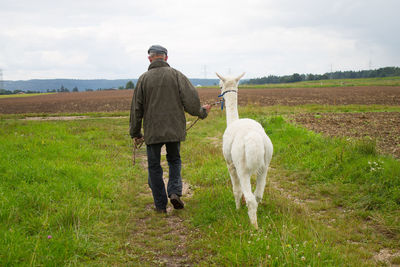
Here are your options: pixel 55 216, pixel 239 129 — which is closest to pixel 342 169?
pixel 239 129

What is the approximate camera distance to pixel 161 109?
4.62 metres

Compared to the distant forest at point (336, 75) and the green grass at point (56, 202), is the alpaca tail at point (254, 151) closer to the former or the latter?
the green grass at point (56, 202)

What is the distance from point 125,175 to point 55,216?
2.70 metres

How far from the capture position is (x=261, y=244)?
3.18m

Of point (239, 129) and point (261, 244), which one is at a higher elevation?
point (239, 129)

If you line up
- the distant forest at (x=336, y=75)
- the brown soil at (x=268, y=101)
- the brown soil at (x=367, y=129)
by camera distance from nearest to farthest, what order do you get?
the brown soil at (x=367, y=129) → the brown soil at (x=268, y=101) → the distant forest at (x=336, y=75)

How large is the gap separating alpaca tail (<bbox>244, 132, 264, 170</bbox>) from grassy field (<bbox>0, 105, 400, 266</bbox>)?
0.71 m

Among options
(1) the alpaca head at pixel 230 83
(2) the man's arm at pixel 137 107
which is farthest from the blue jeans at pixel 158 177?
(1) the alpaca head at pixel 230 83

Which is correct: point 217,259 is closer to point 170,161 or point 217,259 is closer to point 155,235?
point 155,235

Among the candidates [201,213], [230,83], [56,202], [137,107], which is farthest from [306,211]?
[56,202]

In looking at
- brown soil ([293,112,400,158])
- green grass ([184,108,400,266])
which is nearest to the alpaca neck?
green grass ([184,108,400,266])

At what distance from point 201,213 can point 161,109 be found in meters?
1.80

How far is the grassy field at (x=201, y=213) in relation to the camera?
3234mm

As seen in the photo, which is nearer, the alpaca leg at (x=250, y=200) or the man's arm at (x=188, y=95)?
the alpaca leg at (x=250, y=200)
